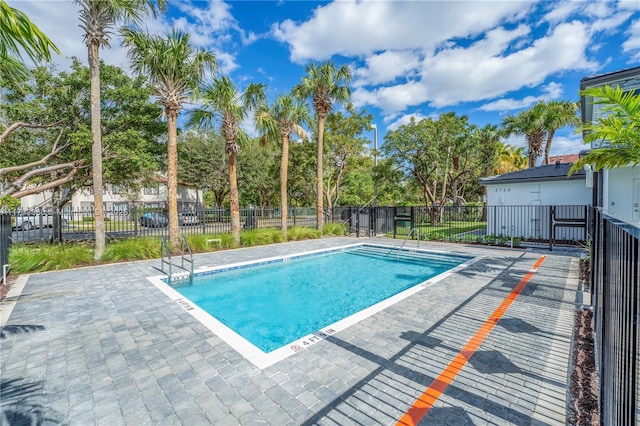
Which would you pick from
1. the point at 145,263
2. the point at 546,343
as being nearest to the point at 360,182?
the point at 145,263

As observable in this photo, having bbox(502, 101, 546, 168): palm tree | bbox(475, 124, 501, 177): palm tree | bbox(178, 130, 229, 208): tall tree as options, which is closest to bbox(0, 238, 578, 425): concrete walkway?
bbox(502, 101, 546, 168): palm tree

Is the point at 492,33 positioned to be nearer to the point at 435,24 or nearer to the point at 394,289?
the point at 435,24

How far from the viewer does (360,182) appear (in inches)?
993

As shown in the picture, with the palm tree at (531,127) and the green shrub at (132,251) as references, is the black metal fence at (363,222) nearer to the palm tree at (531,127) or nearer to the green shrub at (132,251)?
the green shrub at (132,251)

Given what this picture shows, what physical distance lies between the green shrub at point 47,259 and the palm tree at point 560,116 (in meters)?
25.8

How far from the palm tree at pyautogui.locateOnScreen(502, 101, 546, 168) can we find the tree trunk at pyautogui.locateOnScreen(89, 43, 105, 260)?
23.4 meters

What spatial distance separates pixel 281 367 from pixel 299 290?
442 centimetres

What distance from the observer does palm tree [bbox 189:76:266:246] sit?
422 inches

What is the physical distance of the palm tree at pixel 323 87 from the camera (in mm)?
14211

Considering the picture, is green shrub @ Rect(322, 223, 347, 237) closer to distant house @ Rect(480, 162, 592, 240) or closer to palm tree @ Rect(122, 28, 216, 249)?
distant house @ Rect(480, 162, 592, 240)

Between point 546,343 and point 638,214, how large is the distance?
329 inches

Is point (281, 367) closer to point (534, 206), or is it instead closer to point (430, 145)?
point (534, 206)

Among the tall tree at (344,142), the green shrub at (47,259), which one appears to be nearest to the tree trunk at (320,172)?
the tall tree at (344,142)

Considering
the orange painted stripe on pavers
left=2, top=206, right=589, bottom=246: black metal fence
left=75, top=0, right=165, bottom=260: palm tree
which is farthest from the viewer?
left=2, top=206, right=589, bottom=246: black metal fence
